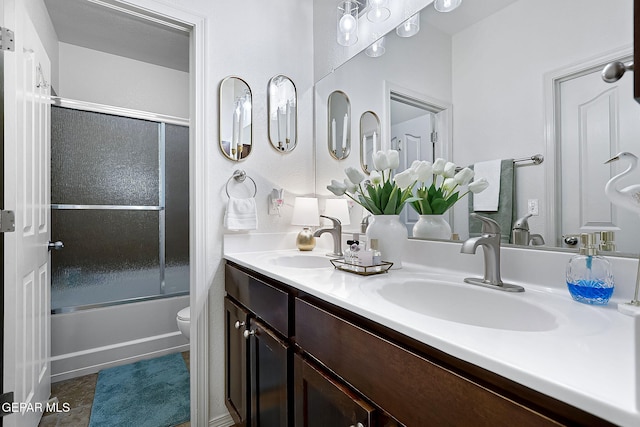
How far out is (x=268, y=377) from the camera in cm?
114

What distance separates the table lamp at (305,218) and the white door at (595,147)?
3.84 ft

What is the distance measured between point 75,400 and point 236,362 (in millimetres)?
1221

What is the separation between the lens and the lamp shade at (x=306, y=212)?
180 centimetres

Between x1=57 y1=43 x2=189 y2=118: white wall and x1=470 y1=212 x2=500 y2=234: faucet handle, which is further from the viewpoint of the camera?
x1=57 y1=43 x2=189 y2=118: white wall

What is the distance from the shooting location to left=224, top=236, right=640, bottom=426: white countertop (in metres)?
0.35

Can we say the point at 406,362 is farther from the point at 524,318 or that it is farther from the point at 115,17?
the point at 115,17

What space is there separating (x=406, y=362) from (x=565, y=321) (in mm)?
329

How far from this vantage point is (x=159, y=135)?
266 cm

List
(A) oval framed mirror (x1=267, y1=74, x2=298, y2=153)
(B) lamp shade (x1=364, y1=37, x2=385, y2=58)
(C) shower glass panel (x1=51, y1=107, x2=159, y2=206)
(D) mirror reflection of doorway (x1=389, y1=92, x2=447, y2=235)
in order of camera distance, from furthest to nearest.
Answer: (C) shower glass panel (x1=51, y1=107, x2=159, y2=206), (A) oval framed mirror (x1=267, y1=74, x2=298, y2=153), (B) lamp shade (x1=364, y1=37, x2=385, y2=58), (D) mirror reflection of doorway (x1=389, y1=92, x2=447, y2=235)

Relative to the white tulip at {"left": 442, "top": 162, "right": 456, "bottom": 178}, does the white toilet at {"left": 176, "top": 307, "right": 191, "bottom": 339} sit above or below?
below

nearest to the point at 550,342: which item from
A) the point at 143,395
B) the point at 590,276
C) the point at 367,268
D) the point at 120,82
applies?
the point at 590,276

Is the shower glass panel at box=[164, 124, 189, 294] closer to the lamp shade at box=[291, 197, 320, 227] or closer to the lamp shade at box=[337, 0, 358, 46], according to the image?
the lamp shade at box=[291, 197, 320, 227]

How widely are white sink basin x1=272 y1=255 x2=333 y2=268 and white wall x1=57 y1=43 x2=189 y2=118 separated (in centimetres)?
204

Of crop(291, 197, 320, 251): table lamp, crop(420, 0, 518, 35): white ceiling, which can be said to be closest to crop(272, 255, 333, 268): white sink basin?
crop(291, 197, 320, 251): table lamp
